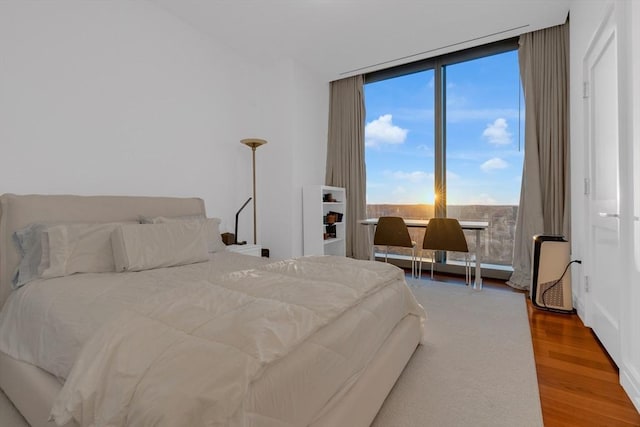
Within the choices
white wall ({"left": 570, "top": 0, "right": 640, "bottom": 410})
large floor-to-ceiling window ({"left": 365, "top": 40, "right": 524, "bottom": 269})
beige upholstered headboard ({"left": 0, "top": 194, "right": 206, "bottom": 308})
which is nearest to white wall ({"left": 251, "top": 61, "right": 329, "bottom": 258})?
large floor-to-ceiling window ({"left": 365, "top": 40, "right": 524, "bottom": 269})

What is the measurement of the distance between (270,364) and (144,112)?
110 inches

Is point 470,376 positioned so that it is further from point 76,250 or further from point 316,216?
point 316,216

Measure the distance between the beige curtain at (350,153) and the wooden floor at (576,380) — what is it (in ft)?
8.36

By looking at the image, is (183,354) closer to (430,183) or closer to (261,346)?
(261,346)

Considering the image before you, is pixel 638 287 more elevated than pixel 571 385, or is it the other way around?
pixel 638 287

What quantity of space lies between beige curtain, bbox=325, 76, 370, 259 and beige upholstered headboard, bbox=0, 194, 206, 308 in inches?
105

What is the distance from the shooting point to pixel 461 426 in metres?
1.34

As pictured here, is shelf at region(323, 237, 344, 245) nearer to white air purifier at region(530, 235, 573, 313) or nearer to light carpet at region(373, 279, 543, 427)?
light carpet at region(373, 279, 543, 427)

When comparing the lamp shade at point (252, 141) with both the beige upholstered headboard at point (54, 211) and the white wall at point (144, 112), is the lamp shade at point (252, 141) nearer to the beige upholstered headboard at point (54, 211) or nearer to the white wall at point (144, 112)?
the white wall at point (144, 112)

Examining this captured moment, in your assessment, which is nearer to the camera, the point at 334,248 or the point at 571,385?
the point at 571,385

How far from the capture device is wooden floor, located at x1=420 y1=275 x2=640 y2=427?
1399 mm

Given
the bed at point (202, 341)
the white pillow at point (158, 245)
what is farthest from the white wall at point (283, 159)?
the bed at point (202, 341)

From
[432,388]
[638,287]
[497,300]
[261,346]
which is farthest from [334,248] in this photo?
[261,346]

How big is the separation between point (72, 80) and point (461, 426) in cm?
332
